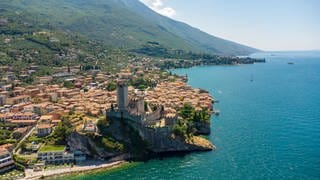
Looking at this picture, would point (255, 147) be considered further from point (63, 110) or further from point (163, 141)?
point (63, 110)

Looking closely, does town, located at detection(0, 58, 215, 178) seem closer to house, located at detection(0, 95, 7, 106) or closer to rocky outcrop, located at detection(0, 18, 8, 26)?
house, located at detection(0, 95, 7, 106)

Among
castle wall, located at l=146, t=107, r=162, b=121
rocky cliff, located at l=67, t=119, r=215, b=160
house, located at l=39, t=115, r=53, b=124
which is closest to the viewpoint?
rocky cliff, located at l=67, t=119, r=215, b=160

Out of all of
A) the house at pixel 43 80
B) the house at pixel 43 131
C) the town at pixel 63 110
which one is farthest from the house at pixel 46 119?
the house at pixel 43 80

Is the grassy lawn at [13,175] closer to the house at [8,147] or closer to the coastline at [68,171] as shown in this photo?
the coastline at [68,171]

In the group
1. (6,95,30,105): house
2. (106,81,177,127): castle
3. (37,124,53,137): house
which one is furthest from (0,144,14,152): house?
(6,95,30,105): house

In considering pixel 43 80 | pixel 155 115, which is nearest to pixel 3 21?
pixel 43 80

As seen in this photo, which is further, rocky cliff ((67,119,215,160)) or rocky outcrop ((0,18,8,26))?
rocky outcrop ((0,18,8,26))
